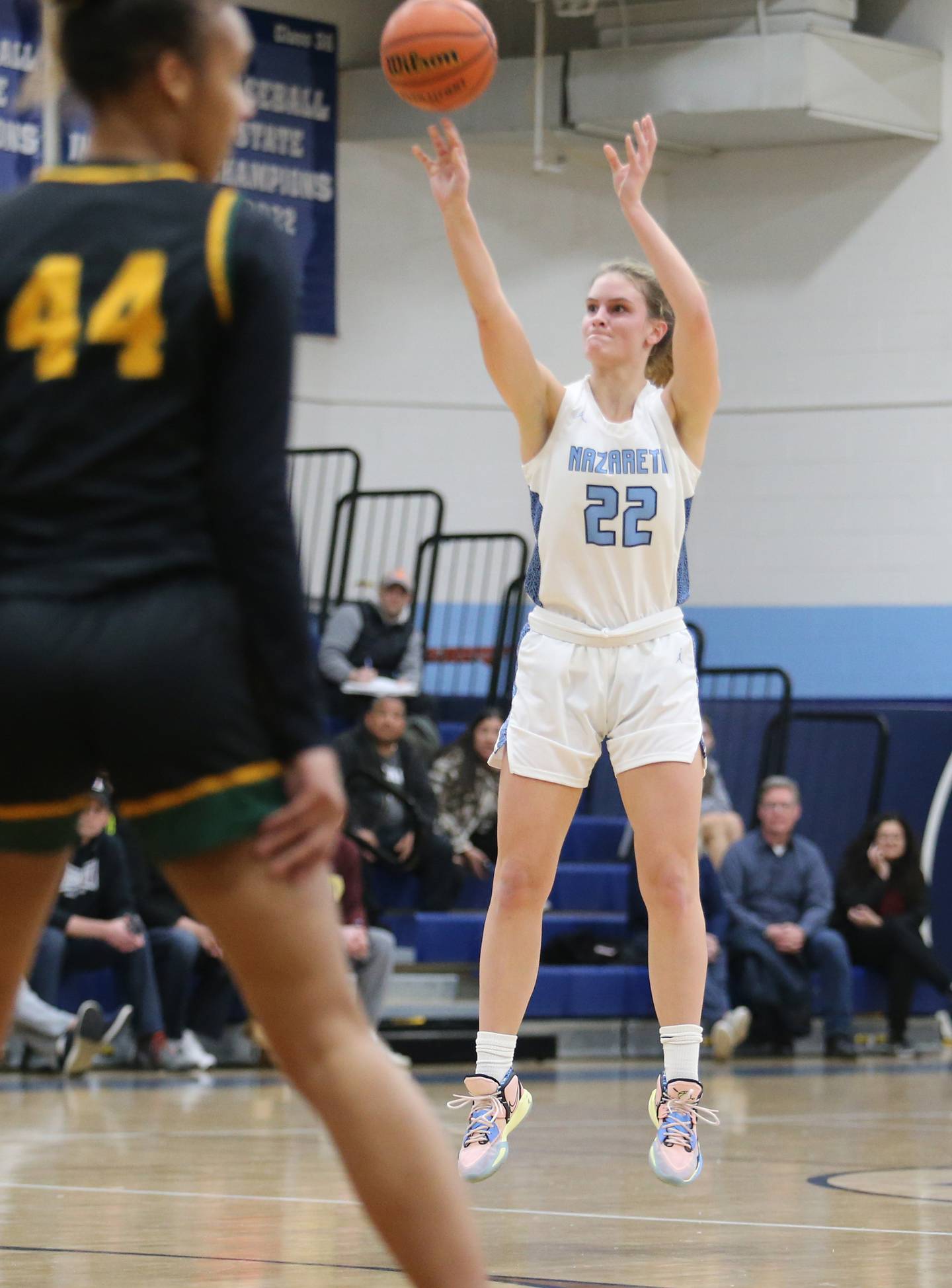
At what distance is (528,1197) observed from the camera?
505 centimetres

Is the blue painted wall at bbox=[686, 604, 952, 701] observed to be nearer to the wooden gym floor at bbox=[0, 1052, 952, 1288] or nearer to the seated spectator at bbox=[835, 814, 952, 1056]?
the seated spectator at bbox=[835, 814, 952, 1056]

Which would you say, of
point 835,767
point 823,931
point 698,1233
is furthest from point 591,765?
point 835,767

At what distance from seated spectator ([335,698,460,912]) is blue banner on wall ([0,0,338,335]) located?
15.6ft

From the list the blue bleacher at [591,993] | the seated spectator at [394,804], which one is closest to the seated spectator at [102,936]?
the seated spectator at [394,804]

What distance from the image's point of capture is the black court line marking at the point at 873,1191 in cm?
502

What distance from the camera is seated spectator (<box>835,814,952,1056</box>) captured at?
39.1 ft

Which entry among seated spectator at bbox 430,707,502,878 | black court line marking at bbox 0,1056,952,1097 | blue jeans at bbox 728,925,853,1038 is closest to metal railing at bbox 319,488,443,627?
seated spectator at bbox 430,707,502,878

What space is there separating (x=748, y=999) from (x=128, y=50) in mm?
9410

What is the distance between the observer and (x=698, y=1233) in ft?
14.6

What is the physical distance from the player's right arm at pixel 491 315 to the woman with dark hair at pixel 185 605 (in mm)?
2268

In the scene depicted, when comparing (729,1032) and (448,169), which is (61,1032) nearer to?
(729,1032)

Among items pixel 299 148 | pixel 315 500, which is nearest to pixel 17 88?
pixel 299 148

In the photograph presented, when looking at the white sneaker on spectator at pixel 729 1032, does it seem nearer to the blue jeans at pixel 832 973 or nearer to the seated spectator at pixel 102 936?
the blue jeans at pixel 832 973

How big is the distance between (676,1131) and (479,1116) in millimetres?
446
